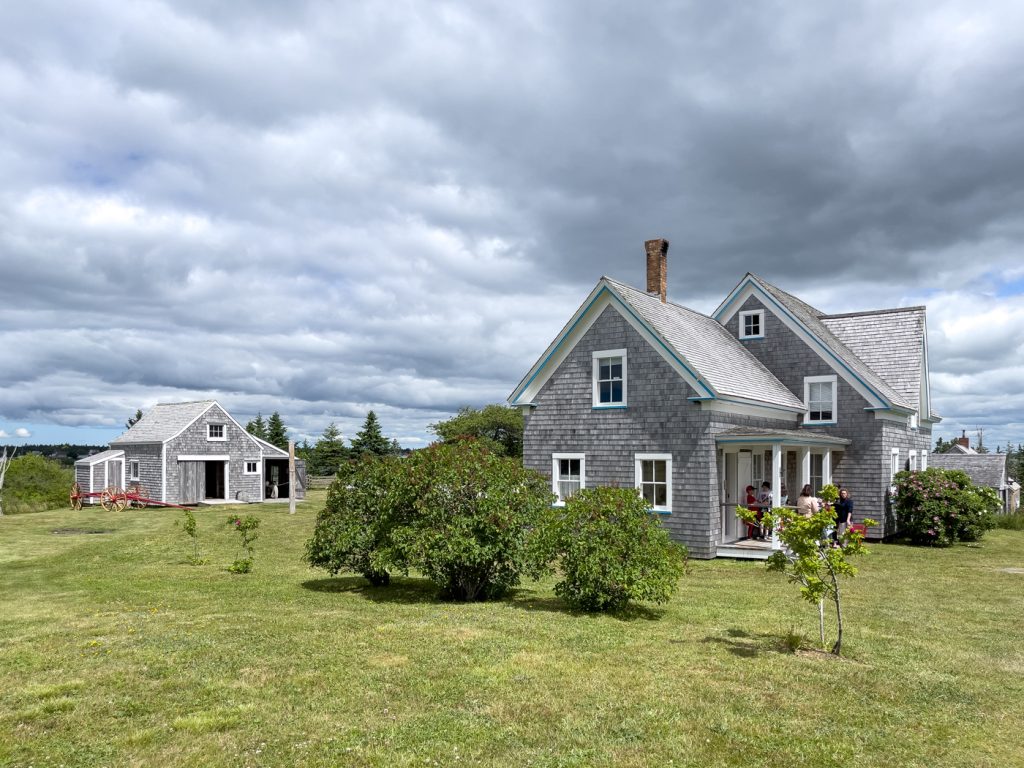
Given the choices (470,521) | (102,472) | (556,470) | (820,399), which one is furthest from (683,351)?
(102,472)

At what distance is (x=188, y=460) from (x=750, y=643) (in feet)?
127

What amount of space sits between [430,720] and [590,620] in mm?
4889

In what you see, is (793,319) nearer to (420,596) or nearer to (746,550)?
(746,550)

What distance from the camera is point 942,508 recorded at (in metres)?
24.2

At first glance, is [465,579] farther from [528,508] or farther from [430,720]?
[430,720]

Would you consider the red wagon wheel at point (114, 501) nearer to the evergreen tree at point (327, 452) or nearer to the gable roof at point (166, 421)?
the gable roof at point (166, 421)

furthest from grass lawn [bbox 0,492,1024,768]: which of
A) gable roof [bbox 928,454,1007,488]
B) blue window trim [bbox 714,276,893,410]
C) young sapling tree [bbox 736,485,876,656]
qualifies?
gable roof [bbox 928,454,1007,488]

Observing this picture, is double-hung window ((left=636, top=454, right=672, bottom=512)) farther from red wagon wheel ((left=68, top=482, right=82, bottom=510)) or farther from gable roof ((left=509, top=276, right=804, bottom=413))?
red wagon wheel ((left=68, top=482, right=82, bottom=510))

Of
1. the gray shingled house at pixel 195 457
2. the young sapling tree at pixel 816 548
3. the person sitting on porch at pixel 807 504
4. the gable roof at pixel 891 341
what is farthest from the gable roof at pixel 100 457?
the young sapling tree at pixel 816 548

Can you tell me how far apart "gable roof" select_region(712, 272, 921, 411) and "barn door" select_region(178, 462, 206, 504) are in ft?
99.2

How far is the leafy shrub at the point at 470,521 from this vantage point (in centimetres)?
1225

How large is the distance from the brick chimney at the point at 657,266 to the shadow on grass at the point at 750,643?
16.2 m

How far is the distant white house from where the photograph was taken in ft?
137

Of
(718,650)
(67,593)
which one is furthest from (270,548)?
(718,650)
